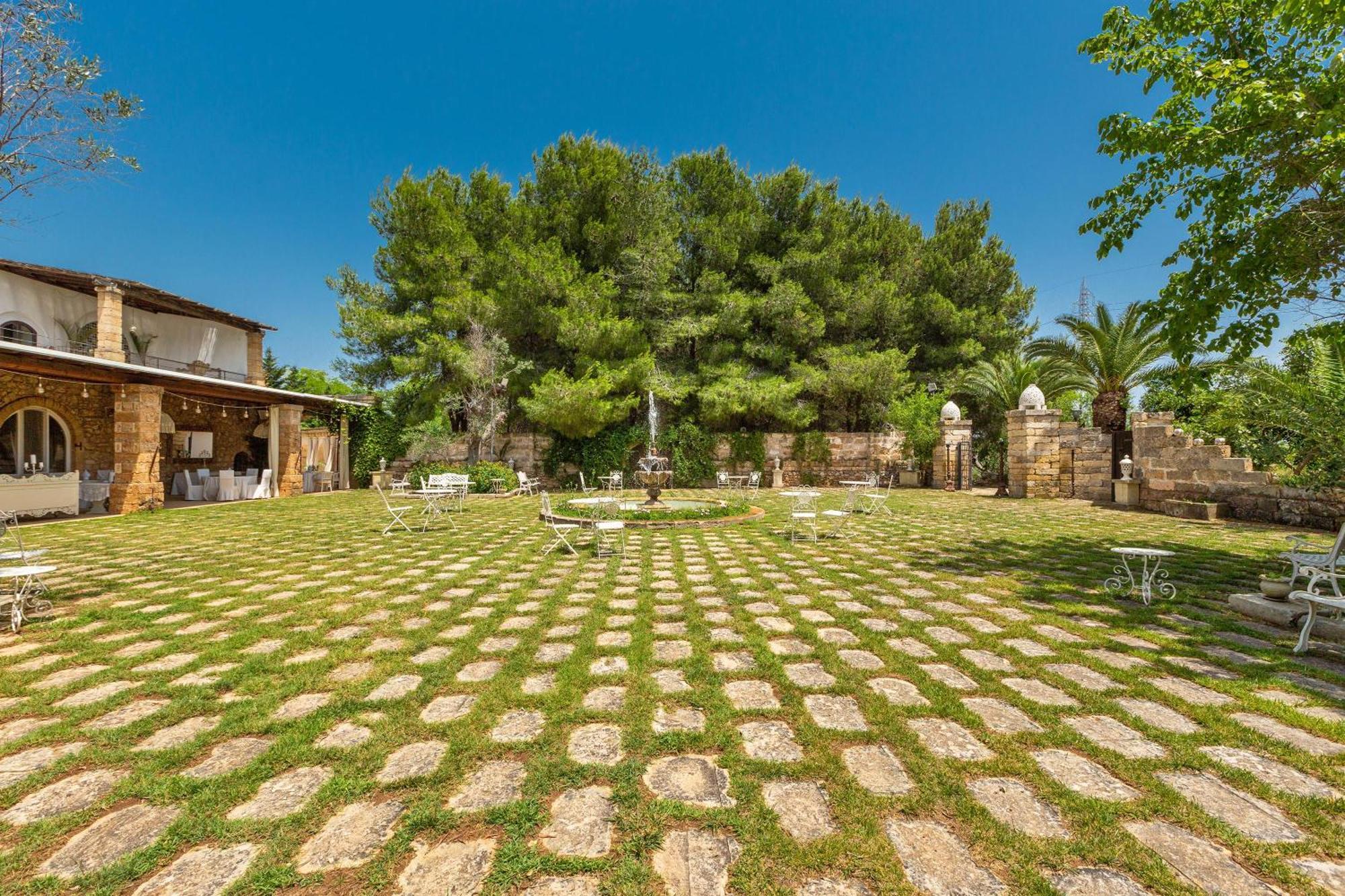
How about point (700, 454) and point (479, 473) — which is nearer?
point (479, 473)

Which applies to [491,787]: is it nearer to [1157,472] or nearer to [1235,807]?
[1235,807]

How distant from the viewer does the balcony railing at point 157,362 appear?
14398 mm

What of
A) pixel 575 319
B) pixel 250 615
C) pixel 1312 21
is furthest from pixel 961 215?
pixel 250 615

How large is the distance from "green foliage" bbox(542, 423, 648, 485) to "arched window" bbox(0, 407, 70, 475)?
41.0 feet

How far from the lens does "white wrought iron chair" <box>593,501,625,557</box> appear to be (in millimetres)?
6867

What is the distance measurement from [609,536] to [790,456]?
1287cm

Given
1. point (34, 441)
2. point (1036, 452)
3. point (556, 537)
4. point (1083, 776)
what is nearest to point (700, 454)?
point (1036, 452)

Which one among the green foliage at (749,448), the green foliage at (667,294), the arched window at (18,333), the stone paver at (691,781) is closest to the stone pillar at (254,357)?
the green foliage at (667,294)

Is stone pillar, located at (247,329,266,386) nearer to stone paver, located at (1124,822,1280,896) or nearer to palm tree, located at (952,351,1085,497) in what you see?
stone paver, located at (1124,822,1280,896)

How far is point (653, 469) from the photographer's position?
14242mm

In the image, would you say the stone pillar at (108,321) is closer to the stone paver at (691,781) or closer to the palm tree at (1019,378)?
the stone paver at (691,781)

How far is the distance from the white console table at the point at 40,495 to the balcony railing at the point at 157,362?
4990 millimetres

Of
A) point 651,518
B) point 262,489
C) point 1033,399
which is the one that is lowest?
point 651,518

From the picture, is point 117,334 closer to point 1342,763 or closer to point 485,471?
point 485,471
